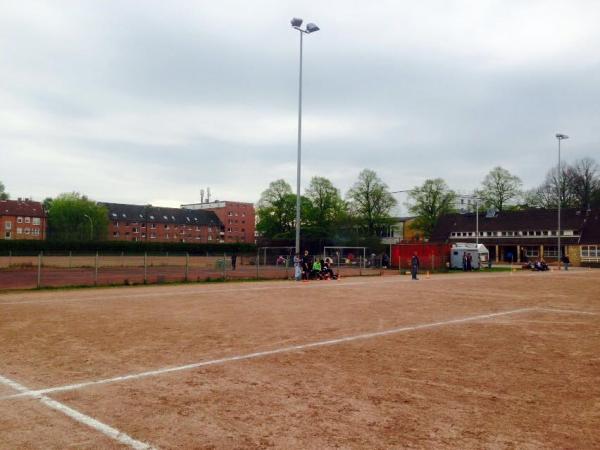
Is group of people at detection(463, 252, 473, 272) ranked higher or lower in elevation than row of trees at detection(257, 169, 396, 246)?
lower

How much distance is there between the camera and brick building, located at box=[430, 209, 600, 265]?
6300 cm

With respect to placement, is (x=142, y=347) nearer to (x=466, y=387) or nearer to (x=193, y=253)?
(x=466, y=387)

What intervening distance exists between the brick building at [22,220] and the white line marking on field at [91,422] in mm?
104161

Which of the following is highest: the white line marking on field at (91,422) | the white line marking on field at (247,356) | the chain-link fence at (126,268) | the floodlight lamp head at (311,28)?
the floodlight lamp head at (311,28)

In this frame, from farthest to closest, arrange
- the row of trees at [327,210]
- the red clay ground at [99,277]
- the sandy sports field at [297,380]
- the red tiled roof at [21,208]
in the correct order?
the red tiled roof at [21,208]
the row of trees at [327,210]
the red clay ground at [99,277]
the sandy sports field at [297,380]

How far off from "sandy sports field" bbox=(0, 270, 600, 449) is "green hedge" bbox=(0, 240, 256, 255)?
42640 millimetres

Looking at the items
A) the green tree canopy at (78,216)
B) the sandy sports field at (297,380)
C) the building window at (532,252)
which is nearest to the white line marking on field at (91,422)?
the sandy sports field at (297,380)

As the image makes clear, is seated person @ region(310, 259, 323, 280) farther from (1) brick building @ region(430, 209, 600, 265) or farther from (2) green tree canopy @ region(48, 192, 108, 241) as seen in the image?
(2) green tree canopy @ region(48, 192, 108, 241)

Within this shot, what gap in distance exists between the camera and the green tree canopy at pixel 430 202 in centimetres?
8331

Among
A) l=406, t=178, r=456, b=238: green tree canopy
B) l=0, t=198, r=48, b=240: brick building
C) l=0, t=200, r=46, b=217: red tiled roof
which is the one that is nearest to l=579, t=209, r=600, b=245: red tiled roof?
l=406, t=178, r=456, b=238: green tree canopy

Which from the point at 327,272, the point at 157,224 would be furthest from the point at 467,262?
the point at 157,224

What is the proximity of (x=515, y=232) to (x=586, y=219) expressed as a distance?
907 cm

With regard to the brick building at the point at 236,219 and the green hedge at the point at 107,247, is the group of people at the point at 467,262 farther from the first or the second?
the brick building at the point at 236,219

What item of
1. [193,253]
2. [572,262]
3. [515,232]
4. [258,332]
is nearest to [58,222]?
[193,253]
